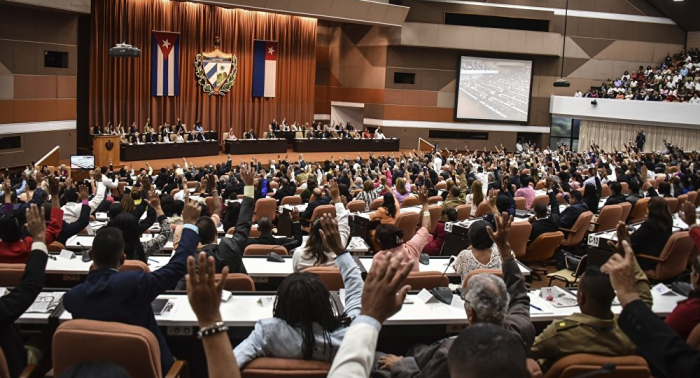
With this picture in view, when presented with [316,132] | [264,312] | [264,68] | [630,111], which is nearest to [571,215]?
[264,312]

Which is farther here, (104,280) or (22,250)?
(22,250)

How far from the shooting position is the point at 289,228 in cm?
996

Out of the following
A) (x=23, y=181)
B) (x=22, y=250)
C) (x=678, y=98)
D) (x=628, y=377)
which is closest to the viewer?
(x=628, y=377)

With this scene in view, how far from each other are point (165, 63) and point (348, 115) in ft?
32.1

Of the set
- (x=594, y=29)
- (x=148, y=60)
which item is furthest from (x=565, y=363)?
(x=594, y=29)

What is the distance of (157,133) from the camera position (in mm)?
21703

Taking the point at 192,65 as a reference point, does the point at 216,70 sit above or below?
below

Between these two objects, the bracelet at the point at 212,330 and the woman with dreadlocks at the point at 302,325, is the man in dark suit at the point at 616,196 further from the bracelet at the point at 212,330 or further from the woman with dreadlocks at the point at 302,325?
the bracelet at the point at 212,330

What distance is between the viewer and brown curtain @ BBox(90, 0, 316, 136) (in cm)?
2114

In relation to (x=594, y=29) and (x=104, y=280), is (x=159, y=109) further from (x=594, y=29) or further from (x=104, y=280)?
(x=104, y=280)

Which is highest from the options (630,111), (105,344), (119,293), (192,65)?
(192,65)

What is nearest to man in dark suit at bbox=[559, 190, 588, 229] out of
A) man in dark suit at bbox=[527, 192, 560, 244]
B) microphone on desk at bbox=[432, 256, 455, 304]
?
man in dark suit at bbox=[527, 192, 560, 244]

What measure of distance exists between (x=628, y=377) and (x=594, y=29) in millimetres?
28513

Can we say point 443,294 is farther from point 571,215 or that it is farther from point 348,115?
point 348,115
